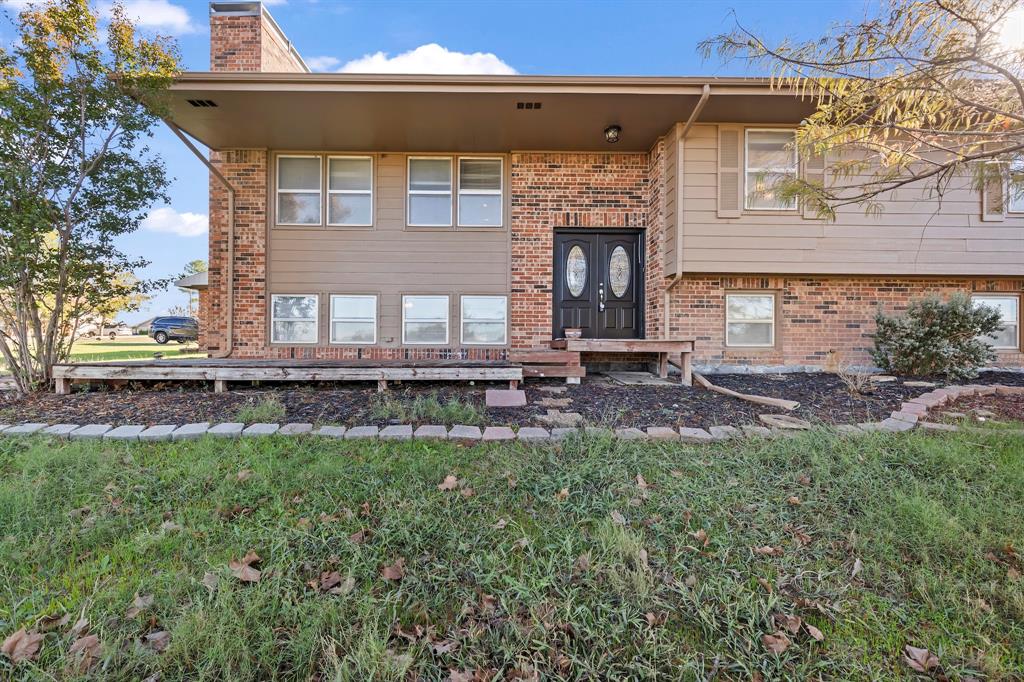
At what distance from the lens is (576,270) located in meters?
6.77

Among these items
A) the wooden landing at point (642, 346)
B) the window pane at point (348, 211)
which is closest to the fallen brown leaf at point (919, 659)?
the wooden landing at point (642, 346)

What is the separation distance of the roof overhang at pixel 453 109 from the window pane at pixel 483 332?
2.82m

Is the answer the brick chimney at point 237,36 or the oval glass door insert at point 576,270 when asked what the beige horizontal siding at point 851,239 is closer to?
the oval glass door insert at point 576,270

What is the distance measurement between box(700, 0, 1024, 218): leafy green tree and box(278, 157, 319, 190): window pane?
6103 mm

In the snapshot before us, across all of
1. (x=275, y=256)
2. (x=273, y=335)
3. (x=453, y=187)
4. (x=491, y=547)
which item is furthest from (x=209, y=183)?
(x=491, y=547)

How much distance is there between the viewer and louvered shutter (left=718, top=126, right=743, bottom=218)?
19.0 feet

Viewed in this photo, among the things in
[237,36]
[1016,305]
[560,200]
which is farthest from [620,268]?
[237,36]

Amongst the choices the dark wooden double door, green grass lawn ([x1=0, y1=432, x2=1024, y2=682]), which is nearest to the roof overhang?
the dark wooden double door

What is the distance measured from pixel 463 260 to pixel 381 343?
1888mm

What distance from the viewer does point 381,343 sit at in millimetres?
6750

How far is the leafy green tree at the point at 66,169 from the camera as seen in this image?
399cm

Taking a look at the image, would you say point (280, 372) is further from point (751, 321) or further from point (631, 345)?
point (751, 321)

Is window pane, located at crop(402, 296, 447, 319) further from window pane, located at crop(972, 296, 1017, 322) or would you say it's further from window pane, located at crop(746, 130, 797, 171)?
window pane, located at crop(972, 296, 1017, 322)

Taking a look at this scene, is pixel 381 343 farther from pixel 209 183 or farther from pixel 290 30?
pixel 290 30
